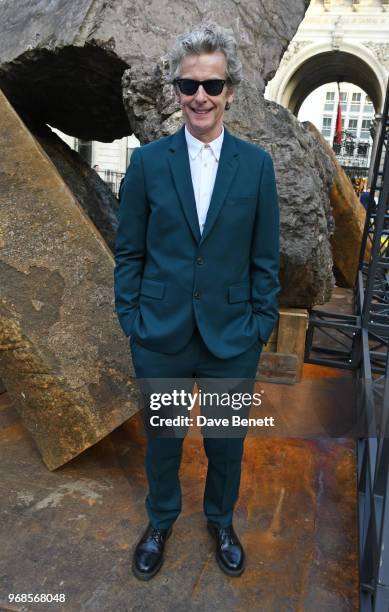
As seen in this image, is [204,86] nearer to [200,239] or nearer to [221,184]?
[221,184]

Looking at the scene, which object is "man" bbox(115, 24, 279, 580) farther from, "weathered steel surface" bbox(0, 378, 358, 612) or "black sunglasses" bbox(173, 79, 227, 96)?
"weathered steel surface" bbox(0, 378, 358, 612)

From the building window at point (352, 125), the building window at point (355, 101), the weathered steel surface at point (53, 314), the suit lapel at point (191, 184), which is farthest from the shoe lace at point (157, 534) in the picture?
the building window at point (355, 101)

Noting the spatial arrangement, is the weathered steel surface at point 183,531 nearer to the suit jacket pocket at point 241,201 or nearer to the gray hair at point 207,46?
the suit jacket pocket at point 241,201

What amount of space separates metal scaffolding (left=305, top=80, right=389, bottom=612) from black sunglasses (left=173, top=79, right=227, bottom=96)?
953 millimetres

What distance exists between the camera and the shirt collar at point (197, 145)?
169cm

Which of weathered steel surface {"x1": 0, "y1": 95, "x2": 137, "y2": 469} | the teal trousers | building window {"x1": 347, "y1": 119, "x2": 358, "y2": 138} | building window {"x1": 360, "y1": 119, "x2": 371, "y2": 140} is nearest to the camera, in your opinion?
the teal trousers

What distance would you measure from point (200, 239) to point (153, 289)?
Result: 0.73 feet

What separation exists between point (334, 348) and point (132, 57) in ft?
9.72

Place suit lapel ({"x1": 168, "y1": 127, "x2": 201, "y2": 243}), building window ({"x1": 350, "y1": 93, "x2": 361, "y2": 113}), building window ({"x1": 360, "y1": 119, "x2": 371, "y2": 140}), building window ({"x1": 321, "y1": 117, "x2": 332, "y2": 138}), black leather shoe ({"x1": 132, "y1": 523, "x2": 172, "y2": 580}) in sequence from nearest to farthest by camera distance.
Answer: suit lapel ({"x1": 168, "y1": 127, "x2": 201, "y2": 243})
black leather shoe ({"x1": 132, "y1": 523, "x2": 172, "y2": 580})
building window ({"x1": 360, "y1": 119, "x2": 371, "y2": 140})
building window ({"x1": 350, "y1": 93, "x2": 361, "y2": 113})
building window ({"x1": 321, "y1": 117, "x2": 332, "y2": 138})

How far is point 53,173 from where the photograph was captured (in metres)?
2.44

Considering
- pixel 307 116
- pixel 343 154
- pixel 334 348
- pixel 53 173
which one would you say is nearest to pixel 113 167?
pixel 334 348

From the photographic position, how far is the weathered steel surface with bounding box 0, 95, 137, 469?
7.47ft

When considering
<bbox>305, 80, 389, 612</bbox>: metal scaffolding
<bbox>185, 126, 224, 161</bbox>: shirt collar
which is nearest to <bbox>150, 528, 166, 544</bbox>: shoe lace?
<bbox>305, 80, 389, 612</bbox>: metal scaffolding

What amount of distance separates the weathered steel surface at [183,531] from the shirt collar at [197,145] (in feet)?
→ 4.66
